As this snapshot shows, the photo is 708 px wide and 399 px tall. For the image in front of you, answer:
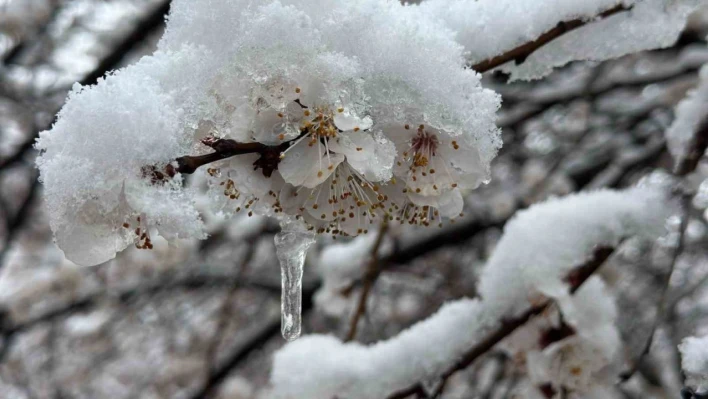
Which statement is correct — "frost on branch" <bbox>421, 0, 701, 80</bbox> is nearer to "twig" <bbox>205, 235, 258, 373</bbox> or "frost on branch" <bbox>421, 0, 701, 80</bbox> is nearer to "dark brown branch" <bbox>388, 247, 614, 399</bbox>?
"dark brown branch" <bbox>388, 247, 614, 399</bbox>

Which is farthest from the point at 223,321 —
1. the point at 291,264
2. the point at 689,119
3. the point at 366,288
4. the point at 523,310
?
the point at 689,119

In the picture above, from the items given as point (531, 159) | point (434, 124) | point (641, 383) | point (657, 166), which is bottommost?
point (641, 383)

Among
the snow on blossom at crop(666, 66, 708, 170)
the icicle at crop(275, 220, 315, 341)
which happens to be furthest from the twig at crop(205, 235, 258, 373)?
the snow on blossom at crop(666, 66, 708, 170)

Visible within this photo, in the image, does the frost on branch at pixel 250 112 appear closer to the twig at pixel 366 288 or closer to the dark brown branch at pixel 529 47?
the dark brown branch at pixel 529 47

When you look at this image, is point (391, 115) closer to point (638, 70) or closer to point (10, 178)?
point (638, 70)

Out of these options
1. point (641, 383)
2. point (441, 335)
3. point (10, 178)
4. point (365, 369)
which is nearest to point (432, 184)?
point (441, 335)

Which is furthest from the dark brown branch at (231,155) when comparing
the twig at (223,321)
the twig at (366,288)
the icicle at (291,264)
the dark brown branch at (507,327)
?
the twig at (223,321)
